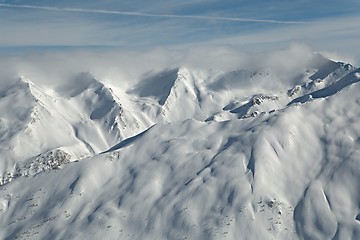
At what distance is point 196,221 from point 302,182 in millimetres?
39050

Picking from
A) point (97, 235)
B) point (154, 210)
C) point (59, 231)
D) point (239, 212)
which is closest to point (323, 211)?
point (239, 212)

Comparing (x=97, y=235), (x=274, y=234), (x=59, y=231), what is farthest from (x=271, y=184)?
(x=59, y=231)

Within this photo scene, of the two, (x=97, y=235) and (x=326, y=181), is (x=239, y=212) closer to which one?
(x=326, y=181)

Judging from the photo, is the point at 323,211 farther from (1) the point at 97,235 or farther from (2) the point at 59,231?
(2) the point at 59,231

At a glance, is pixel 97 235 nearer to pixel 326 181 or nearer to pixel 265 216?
pixel 265 216

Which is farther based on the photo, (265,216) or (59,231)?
(59,231)

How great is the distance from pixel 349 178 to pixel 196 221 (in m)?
53.0

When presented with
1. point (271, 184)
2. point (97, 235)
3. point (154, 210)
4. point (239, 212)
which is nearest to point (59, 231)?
point (97, 235)

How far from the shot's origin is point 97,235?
18775cm

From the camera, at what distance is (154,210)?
19538cm

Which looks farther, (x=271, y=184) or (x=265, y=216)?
(x=271, y=184)

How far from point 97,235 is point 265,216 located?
54766 mm

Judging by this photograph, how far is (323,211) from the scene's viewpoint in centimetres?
18125

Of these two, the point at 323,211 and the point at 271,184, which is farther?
the point at 271,184
